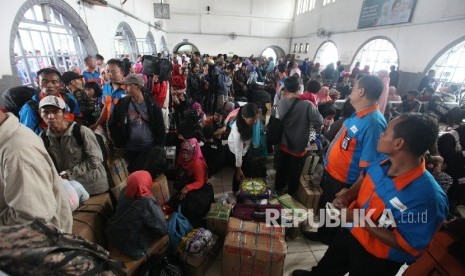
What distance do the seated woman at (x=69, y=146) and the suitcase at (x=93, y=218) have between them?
16 cm

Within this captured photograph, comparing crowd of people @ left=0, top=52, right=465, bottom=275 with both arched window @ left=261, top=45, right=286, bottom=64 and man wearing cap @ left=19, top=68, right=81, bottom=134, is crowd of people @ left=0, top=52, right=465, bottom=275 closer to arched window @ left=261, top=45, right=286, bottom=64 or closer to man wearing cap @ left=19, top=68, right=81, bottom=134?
man wearing cap @ left=19, top=68, right=81, bottom=134

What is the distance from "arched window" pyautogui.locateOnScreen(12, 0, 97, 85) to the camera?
4121mm

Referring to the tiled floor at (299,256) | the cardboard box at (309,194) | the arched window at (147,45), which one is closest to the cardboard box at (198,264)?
the tiled floor at (299,256)

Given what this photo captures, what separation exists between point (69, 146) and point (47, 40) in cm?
458

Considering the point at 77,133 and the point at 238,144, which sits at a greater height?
the point at 77,133

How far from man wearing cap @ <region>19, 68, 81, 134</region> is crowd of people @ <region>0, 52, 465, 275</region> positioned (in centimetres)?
1

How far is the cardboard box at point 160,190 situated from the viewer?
2767 millimetres

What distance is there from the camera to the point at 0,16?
3248 mm

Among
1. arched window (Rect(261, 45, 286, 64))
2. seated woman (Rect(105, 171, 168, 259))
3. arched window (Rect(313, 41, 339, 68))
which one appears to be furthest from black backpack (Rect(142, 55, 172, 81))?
arched window (Rect(261, 45, 286, 64))

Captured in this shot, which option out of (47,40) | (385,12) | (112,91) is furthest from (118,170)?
(385,12)

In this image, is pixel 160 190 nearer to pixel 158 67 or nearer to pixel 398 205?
pixel 158 67

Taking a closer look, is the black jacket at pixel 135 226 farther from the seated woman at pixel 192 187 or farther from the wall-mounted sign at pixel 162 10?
Answer: the wall-mounted sign at pixel 162 10

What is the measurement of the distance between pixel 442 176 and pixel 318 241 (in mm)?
1708

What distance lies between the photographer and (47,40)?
502 centimetres
